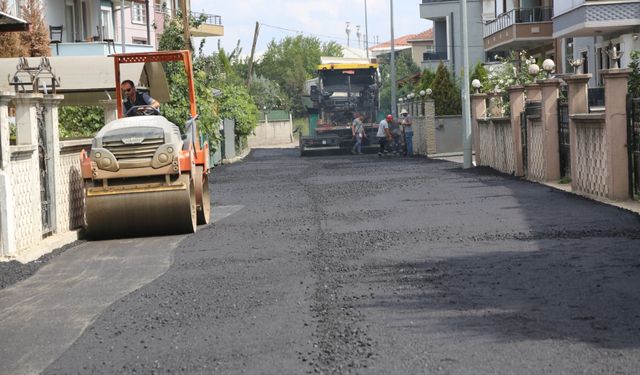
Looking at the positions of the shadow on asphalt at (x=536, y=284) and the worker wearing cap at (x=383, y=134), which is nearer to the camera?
the shadow on asphalt at (x=536, y=284)

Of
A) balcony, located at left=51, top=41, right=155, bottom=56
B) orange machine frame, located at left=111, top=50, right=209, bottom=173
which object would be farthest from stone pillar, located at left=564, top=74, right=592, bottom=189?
balcony, located at left=51, top=41, right=155, bottom=56

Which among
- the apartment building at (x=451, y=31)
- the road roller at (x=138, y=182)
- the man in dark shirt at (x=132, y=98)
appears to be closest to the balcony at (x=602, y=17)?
the man in dark shirt at (x=132, y=98)

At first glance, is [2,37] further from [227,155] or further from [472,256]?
[472,256]

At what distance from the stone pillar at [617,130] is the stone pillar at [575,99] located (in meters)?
2.55

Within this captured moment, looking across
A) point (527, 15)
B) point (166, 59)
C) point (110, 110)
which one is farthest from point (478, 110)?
point (527, 15)

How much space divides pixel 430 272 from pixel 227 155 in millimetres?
41719

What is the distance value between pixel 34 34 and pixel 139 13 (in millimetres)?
24002

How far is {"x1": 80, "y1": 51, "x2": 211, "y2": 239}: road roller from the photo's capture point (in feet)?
54.5

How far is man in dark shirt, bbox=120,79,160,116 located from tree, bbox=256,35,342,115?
99.8 meters

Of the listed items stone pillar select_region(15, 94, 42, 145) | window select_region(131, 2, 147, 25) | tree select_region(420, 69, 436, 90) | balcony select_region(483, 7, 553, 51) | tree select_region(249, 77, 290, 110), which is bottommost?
stone pillar select_region(15, 94, 42, 145)

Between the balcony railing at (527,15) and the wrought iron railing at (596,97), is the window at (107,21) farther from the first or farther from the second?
the wrought iron railing at (596,97)

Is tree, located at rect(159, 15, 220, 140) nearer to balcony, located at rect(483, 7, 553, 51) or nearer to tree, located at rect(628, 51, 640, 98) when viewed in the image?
balcony, located at rect(483, 7, 553, 51)

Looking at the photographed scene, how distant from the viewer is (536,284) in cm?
1053

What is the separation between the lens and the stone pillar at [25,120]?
16266 mm
